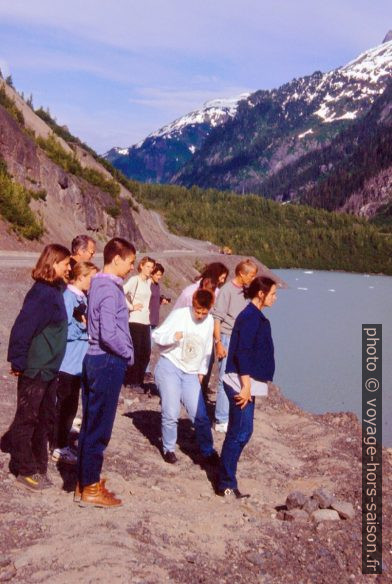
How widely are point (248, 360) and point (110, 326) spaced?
1786 millimetres

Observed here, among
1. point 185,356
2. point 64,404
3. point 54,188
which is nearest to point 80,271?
point 64,404

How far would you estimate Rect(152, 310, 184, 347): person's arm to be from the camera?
855 cm

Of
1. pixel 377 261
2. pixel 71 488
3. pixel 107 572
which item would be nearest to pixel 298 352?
pixel 71 488

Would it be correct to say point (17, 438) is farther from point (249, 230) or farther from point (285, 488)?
point (249, 230)

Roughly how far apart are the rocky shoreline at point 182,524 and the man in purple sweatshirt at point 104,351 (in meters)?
0.73

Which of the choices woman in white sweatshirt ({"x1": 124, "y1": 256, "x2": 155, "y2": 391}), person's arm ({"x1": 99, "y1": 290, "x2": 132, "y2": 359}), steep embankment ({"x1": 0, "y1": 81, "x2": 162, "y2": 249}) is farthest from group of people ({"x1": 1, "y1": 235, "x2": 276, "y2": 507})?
steep embankment ({"x1": 0, "y1": 81, "x2": 162, "y2": 249})

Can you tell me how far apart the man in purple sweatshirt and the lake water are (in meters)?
9.08

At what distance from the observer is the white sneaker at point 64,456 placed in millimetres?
7988

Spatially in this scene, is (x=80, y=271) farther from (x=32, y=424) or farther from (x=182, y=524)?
(x=182, y=524)

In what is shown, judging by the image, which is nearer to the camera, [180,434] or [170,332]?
[170,332]

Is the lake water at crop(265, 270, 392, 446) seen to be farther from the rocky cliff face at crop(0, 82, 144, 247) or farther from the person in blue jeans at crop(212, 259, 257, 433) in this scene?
the rocky cliff face at crop(0, 82, 144, 247)

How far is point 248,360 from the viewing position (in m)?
7.51

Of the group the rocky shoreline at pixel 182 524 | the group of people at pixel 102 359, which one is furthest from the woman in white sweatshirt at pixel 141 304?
the group of people at pixel 102 359

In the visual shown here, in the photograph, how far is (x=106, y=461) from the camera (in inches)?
338
